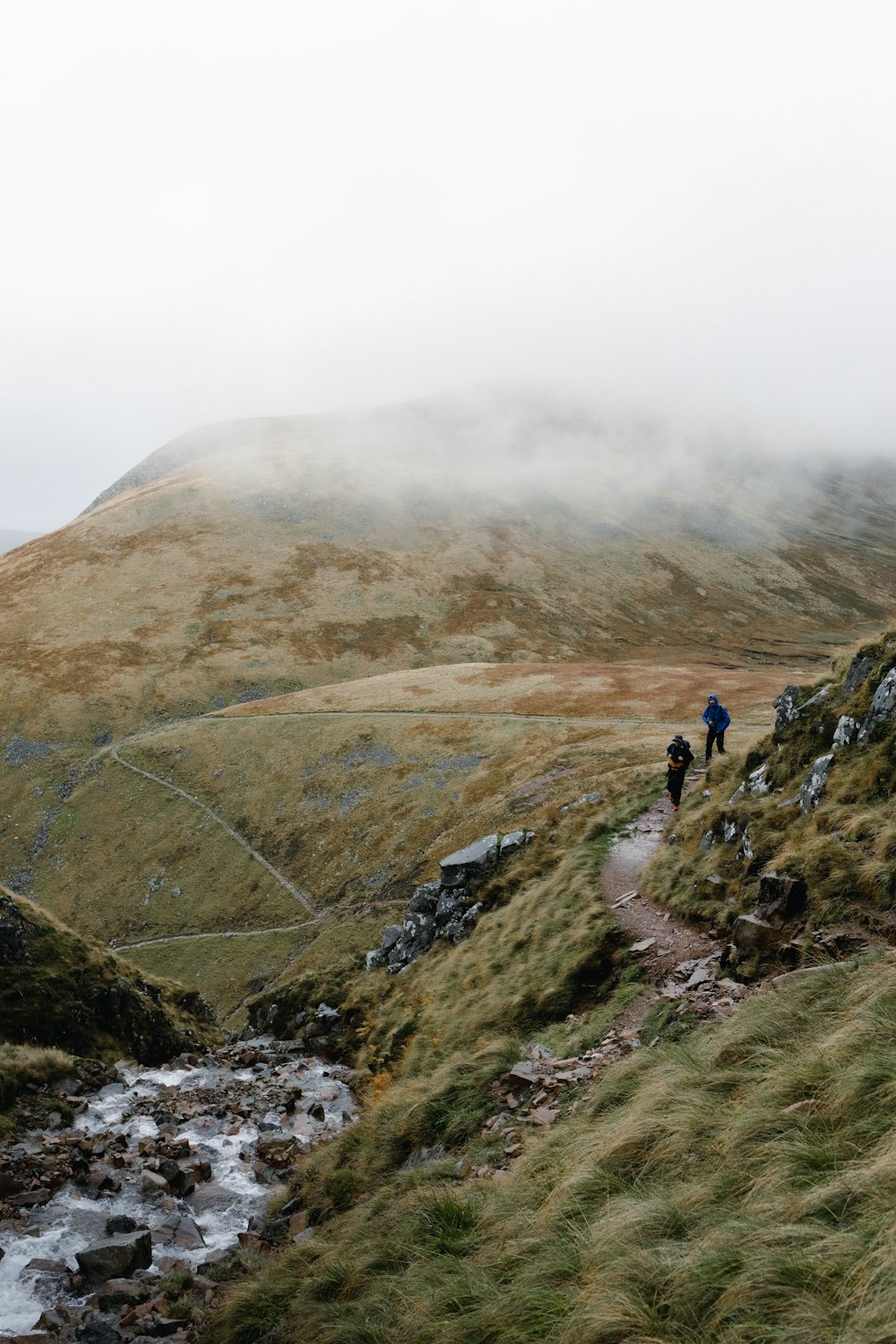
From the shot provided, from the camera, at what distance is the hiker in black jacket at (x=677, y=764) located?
3119 cm

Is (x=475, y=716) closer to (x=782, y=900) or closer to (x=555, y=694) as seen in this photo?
(x=555, y=694)

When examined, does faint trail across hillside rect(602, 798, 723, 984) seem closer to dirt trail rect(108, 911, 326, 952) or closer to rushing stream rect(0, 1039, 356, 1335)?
rushing stream rect(0, 1039, 356, 1335)

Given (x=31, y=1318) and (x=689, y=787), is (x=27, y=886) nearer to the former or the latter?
(x=689, y=787)

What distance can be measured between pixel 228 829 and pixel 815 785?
2316 inches

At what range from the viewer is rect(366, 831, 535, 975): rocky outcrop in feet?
99.7

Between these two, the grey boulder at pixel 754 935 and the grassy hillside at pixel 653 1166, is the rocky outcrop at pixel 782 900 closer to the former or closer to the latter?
the grey boulder at pixel 754 935

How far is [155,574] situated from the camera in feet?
497

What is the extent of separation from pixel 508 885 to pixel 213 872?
4185 cm

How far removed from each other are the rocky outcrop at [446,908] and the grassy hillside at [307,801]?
3693mm

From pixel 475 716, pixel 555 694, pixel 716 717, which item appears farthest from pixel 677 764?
pixel 555 694

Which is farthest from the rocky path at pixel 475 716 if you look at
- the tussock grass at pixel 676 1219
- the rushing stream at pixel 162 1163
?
the tussock grass at pixel 676 1219


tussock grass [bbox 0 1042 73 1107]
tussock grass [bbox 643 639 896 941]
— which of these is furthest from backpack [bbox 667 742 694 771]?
tussock grass [bbox 0 1042 73 1107]

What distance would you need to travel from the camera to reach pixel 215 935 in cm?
5766

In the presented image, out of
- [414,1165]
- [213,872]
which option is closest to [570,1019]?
[414,1165]
